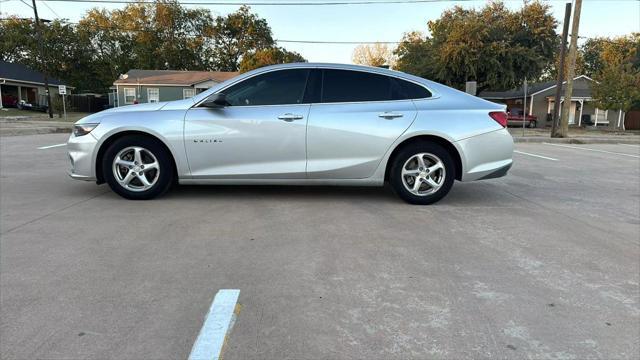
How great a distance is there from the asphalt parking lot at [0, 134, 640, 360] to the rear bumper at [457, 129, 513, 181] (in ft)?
1.44

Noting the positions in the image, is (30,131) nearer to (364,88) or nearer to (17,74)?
(364,88)

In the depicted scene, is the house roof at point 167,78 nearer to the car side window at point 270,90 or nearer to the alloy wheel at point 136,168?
the alloy wheel at point 136,168

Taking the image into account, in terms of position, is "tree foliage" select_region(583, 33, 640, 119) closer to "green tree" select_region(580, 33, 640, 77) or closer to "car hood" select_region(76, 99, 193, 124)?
"green tree" select_region(580, 33, 640, 77)

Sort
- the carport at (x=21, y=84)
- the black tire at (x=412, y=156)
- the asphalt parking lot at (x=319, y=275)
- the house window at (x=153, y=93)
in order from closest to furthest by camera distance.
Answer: the asphalt parking lot at (x=319, y=275) → the black tire at (x=412, y=156) → the carport at (x=21, y=84) → the house window at (x=153, y=93)

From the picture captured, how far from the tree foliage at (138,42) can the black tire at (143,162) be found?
50.4 meters

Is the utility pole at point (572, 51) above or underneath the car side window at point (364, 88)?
above

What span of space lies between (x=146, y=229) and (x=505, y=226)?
11.9 ft

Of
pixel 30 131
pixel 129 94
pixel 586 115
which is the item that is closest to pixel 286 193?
pixel 30 131

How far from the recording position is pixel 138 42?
191 feet

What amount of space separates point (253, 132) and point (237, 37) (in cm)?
6178

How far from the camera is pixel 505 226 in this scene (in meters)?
4.89

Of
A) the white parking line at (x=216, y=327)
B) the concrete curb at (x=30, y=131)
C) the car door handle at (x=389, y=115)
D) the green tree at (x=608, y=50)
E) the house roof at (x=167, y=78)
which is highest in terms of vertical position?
the green tree at (x=608, y=50)

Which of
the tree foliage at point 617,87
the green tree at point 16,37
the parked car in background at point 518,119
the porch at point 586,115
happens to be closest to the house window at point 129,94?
the green tree at point 16,37

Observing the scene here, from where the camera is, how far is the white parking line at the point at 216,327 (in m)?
2.41
